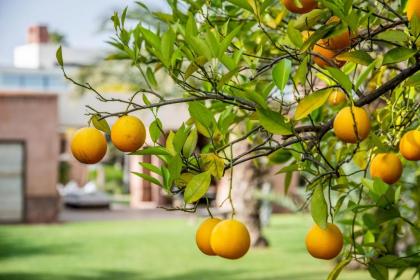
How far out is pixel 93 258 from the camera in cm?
1217

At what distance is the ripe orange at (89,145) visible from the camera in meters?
1.80

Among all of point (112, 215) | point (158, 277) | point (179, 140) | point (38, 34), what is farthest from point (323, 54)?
point (38, 34)

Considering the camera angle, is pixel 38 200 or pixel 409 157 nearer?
pixel 409 157

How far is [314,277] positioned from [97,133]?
8.61 meters

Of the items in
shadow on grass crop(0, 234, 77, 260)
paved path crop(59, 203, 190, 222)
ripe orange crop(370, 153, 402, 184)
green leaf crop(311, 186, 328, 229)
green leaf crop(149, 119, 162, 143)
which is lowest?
paved path crop(59, 203, 190, 222)

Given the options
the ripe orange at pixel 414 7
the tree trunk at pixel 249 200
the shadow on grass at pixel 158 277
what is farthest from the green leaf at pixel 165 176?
the tree trunk at pixel 249 200

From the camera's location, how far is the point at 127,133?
178 cm

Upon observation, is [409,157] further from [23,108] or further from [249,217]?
[23,108]

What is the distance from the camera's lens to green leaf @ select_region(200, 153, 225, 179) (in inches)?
74.2

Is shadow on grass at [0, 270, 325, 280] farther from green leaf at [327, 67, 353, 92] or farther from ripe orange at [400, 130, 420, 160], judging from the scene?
green leaf at [327, 67, 353, 92]

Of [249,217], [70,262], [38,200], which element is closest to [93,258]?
[70,262]

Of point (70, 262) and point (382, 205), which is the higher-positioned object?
point (382, 205)

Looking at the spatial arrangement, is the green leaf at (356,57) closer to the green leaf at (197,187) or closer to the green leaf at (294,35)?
the green leaf at (294,35)

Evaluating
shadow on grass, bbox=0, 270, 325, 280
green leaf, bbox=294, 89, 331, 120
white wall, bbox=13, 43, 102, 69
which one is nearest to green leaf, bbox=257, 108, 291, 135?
green leaf, bbox=294, 89, 331, 120
